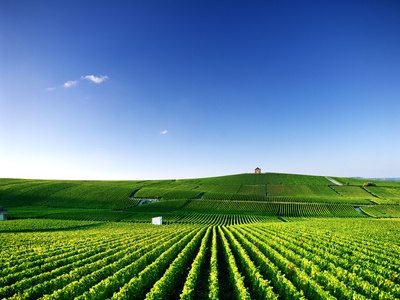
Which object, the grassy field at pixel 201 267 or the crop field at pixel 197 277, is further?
the grassy field at pixel 201 267

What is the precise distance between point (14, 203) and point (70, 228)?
6567 centimetres

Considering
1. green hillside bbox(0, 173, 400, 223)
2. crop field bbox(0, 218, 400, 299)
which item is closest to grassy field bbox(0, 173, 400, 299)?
crop field bbox(0, 218, 400, 299)

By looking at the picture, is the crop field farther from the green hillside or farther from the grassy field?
the green hillside

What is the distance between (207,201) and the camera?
10138 centimetres

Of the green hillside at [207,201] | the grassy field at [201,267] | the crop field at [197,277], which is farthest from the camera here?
the green hillside at [207,201]

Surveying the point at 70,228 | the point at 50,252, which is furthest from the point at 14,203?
the point at 50,252

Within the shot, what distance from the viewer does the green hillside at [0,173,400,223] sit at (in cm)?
7894

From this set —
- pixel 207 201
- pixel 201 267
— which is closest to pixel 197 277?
pixel 201 267

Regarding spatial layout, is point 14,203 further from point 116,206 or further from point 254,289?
point 254,289

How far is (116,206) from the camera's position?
96.9 metres

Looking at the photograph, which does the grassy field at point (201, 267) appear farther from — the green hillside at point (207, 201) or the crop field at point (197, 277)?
the green hillside at point (207, 201)

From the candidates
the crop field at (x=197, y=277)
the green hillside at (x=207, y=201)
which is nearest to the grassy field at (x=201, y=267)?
the crop field at (x=197, y=277)

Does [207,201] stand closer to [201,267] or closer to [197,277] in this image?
[201,267]

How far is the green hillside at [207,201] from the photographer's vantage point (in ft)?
259
